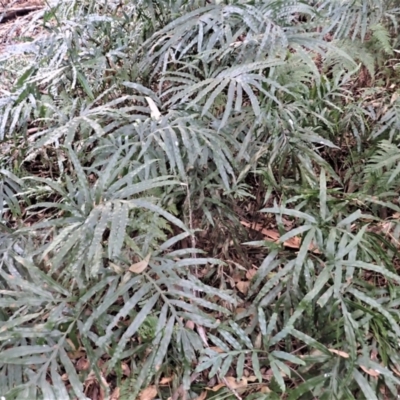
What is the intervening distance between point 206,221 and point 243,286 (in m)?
0.22

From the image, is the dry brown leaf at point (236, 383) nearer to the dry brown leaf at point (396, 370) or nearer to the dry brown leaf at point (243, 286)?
the dry brown leaf at point (243, 286)

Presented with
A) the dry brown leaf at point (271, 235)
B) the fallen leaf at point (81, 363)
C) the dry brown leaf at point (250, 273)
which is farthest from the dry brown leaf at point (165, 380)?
the dry brown leaf at point (271, 235)

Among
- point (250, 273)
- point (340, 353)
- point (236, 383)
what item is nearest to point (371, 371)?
point (340, 353)

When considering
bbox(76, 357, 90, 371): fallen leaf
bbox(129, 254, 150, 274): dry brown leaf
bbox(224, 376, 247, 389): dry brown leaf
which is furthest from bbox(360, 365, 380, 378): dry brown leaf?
bbox(76, 357, 90, 371): fallen leaf

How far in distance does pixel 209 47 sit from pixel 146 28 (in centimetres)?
37

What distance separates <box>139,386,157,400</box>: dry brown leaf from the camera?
3.52 ft

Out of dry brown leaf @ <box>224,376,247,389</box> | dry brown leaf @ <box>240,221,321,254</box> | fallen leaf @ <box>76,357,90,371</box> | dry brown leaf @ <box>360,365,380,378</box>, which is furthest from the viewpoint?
dry brown leaf @ <box>240,221,321,254</box>

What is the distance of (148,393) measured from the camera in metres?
1.08

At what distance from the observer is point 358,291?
1006 mm

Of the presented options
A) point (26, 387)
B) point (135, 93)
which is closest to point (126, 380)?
point (26, 387)

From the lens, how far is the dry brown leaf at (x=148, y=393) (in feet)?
3.52

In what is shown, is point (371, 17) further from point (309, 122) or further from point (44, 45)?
point (44, 45)

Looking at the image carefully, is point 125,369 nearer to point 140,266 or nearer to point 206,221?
point 140,266

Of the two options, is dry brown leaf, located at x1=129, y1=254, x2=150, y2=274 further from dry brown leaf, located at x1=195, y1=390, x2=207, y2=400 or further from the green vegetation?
dry brown leaf, located at x1=195, y1=390, x2=207, y2=400
